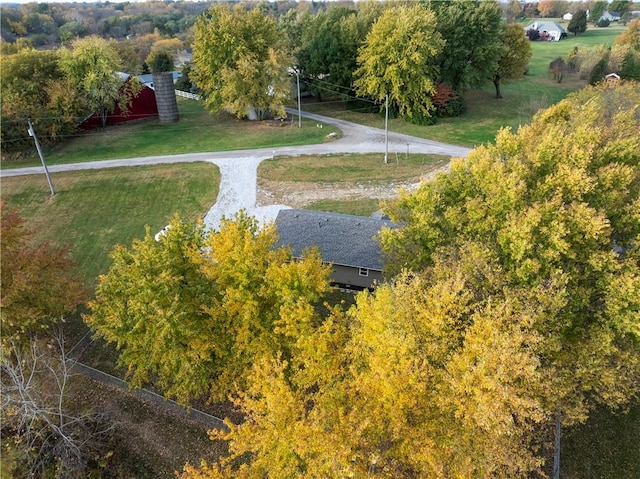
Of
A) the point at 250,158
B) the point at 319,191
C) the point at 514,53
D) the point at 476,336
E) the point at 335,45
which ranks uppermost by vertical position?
the point at 335,45

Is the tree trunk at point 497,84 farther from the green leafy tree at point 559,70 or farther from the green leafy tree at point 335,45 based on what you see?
the green leafy tree at point 335,45

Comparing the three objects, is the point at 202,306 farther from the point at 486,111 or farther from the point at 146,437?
the point at 486,111

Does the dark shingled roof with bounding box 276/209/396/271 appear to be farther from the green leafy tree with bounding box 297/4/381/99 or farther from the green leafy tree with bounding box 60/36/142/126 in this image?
the green leafy tree with bounding box 297/4/381/99

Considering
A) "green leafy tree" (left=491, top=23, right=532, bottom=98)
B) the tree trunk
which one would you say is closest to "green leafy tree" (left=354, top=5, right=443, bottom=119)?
"green leafy tree" (left=491, top=23, right=532, bottom=98)

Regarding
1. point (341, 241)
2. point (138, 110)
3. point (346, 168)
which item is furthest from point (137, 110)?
point (341, 241)

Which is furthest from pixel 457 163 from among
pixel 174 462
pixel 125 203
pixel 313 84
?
pixel 313 84

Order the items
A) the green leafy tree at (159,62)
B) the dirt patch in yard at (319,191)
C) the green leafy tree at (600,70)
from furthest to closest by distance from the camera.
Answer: the green leafy tree at (159,62)
the green leafy tree at (600,70)
the dirt patch in yard at (319,191)

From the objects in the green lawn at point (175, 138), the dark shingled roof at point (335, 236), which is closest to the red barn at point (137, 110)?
the green lawn at point (175, 138)

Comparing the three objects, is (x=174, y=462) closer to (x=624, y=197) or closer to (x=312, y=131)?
(x=624, y=197)
